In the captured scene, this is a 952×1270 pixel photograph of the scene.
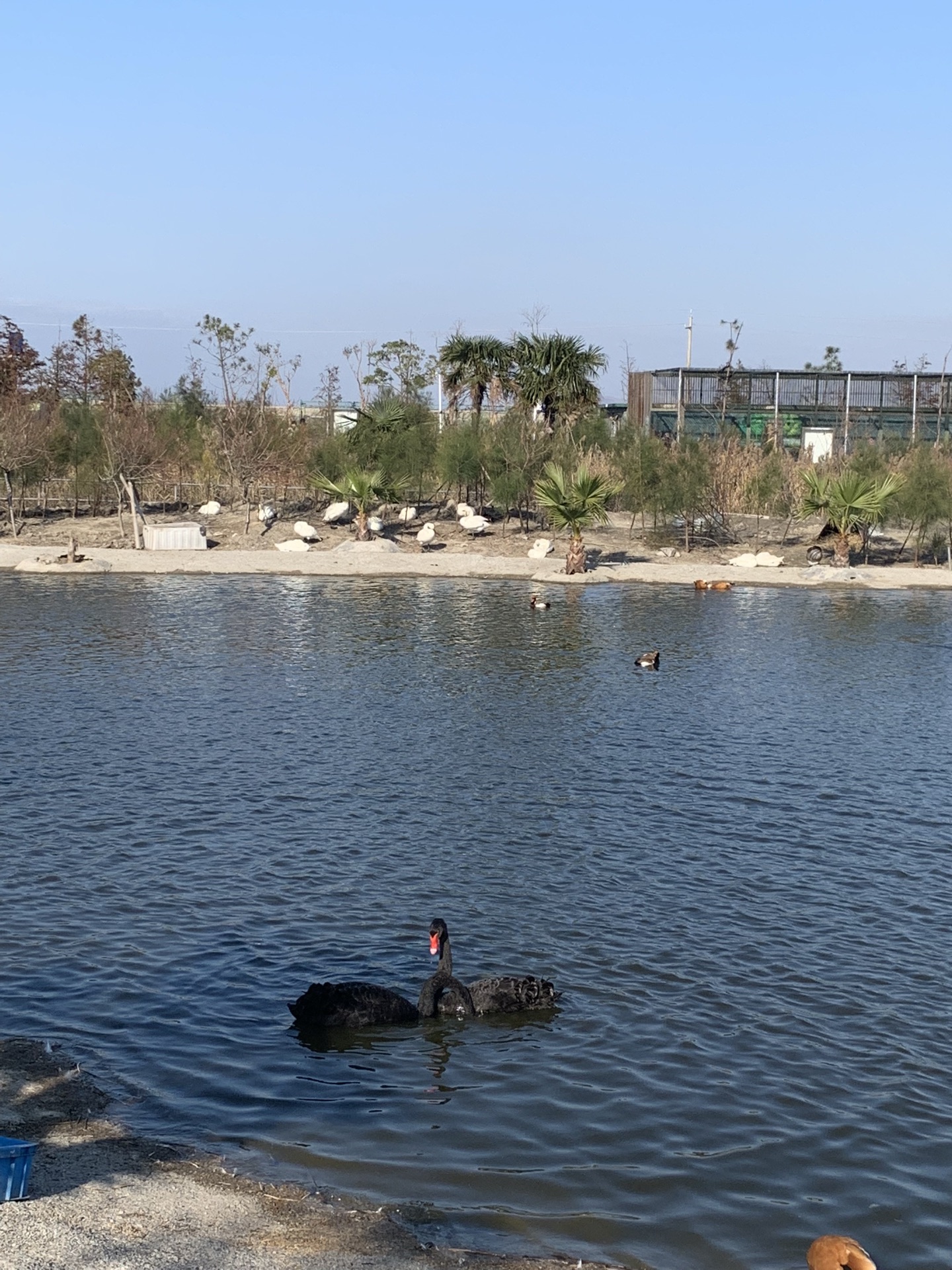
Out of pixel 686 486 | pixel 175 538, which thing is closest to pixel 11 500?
pixel 175 538

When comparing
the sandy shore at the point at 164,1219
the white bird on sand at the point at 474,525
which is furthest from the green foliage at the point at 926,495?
the sandy shore at the point at 164,1219

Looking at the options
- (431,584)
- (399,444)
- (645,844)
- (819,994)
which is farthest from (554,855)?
(399,444)

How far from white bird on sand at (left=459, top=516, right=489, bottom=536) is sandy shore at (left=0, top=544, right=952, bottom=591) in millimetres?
3444

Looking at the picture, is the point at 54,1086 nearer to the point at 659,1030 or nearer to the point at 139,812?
the point at 659,1030

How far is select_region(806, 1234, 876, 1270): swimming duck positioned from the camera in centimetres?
802

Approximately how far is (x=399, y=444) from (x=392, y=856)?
137 ft

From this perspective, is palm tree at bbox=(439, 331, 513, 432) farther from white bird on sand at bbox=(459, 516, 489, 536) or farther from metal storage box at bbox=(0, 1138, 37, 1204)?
metal storage box at bbox=(0, 1138, 37, 1204)

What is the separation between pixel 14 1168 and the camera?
28.0 feet

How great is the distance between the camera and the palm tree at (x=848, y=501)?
48.5 m

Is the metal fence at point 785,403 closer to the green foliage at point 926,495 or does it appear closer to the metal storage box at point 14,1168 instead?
the green foliage at point 926,495

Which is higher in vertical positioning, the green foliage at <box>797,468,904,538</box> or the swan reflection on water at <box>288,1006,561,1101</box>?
the green foliage at <box>797,468,904,538</box>

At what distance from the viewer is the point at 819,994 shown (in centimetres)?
1329

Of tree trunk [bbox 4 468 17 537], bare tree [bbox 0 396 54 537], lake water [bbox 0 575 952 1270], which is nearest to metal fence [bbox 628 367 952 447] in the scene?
bare tree [bbox 0 396 54 537]

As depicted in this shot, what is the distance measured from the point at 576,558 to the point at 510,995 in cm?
3491
